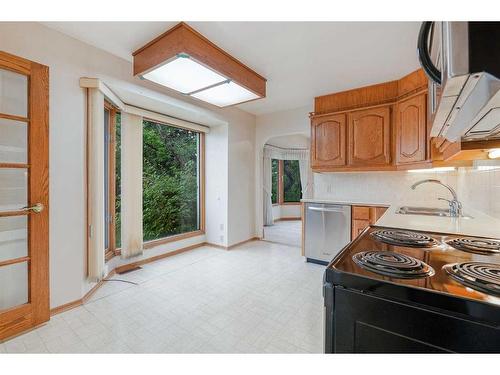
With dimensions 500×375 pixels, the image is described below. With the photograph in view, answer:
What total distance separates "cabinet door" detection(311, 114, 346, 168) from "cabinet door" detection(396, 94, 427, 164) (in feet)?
2.17

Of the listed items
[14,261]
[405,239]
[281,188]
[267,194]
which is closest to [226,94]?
[405,239]

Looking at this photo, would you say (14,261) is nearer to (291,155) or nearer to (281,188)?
(291,155)

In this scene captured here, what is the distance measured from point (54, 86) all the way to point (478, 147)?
9.78 ft

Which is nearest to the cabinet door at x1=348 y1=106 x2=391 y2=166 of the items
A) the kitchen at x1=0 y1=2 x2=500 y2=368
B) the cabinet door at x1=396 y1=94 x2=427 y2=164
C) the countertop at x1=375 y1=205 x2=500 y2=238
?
the kitchen at x1=0 y1=2 x2=500 y2=368

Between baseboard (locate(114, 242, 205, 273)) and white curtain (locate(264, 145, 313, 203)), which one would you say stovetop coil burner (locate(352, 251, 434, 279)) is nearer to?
baseboard (locate(114, 242, 205, 273))

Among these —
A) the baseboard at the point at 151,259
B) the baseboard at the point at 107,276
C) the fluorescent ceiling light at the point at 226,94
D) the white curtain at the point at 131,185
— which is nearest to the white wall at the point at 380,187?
the fluorescent ceiling light at the point at 226,94

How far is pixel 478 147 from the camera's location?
3.73 ft

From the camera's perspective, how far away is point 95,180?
7.25ft

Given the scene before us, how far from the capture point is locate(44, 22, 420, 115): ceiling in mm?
1882

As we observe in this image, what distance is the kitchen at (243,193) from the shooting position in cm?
70

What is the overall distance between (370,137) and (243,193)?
230 centimetres

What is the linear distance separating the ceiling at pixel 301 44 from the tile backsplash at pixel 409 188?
1290 millimetres

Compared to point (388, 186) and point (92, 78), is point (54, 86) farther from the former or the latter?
point (388, 186)
